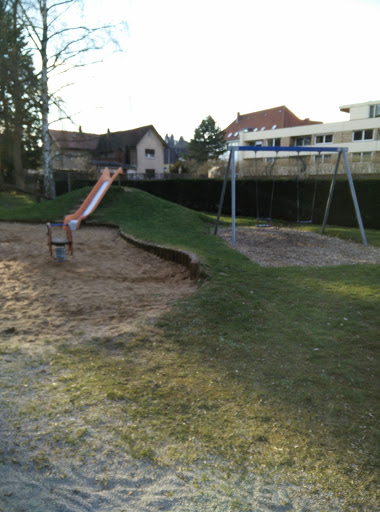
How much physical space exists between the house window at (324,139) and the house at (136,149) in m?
20.2

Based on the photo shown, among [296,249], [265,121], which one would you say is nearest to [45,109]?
[296,249]

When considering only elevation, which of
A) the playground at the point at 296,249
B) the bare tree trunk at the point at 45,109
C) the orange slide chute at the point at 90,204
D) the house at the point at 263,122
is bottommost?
the playground at the point at 296,249

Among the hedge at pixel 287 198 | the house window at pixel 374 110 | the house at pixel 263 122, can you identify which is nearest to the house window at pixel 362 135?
the house window at pixel 374 110

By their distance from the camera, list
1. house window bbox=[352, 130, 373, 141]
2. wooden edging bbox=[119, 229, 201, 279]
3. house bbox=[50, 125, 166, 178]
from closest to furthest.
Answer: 1. wooden edging bbox=[119, 229, 201, 279]
2. house window bbox=[352, 130, 373, 141]
3. house bbox=[50, 125, 166, 178]

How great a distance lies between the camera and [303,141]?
158 ft

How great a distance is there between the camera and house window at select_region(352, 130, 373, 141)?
40.9m

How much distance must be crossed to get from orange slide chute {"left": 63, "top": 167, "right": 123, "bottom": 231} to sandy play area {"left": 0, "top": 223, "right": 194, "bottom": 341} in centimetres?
378

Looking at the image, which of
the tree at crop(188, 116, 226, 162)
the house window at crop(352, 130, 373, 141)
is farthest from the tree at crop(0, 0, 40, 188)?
the tree at crop(188, 116, 226, 162)

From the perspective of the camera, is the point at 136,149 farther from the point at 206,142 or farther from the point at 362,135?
the point at 362,135

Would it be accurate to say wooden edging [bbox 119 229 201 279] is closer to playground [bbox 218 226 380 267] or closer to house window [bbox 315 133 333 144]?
playground [bbox 218 226 380 267]

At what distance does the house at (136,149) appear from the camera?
54.0 metres

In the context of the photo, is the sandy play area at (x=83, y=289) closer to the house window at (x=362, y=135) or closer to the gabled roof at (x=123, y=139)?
the house window at (x=362, y=135)

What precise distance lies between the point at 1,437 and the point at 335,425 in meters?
2.18

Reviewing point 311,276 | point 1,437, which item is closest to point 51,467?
point 1,437
